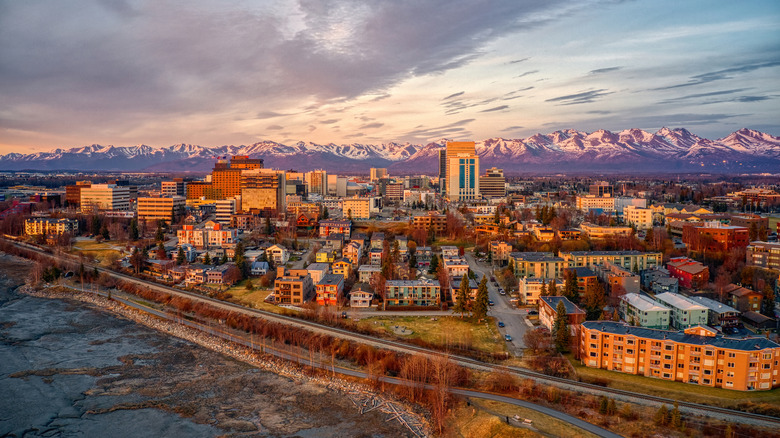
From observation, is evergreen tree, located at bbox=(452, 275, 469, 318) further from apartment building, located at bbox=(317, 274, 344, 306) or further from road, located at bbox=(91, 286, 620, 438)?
road, located at bbox=(91, 286, 620, 438)

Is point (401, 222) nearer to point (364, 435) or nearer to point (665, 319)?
point (665, 319)

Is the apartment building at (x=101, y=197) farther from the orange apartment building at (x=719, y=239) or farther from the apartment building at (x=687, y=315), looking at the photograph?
the orange apartment building at (x=719, y=239)

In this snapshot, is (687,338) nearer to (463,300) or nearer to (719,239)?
(463,300)

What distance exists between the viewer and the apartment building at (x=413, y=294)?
61.2ft

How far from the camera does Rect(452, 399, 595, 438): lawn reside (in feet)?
33.0

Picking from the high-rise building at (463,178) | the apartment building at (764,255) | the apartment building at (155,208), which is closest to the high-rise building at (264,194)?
the apartment building at (155,208)

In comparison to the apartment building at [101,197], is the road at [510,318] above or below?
below

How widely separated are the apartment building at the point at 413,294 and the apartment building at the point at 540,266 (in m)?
4.89

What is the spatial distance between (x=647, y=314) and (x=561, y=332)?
361cm

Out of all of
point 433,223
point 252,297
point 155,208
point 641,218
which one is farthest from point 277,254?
point 641,218

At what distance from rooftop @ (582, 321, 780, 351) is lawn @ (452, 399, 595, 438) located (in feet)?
11.6

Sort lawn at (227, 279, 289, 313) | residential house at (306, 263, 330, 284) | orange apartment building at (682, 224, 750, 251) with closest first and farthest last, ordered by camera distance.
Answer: lawn at (227, 279, 289, 313)
residential house at (306, 263, 330, 284)
orange apartment building at (682, 224, 750, 251)

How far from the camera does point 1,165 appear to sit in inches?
7062

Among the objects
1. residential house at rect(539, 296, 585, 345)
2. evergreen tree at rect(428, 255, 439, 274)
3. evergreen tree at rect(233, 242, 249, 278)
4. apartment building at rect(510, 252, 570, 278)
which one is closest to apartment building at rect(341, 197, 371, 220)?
evergreen tree at rect(233, 242, 249, 278)
